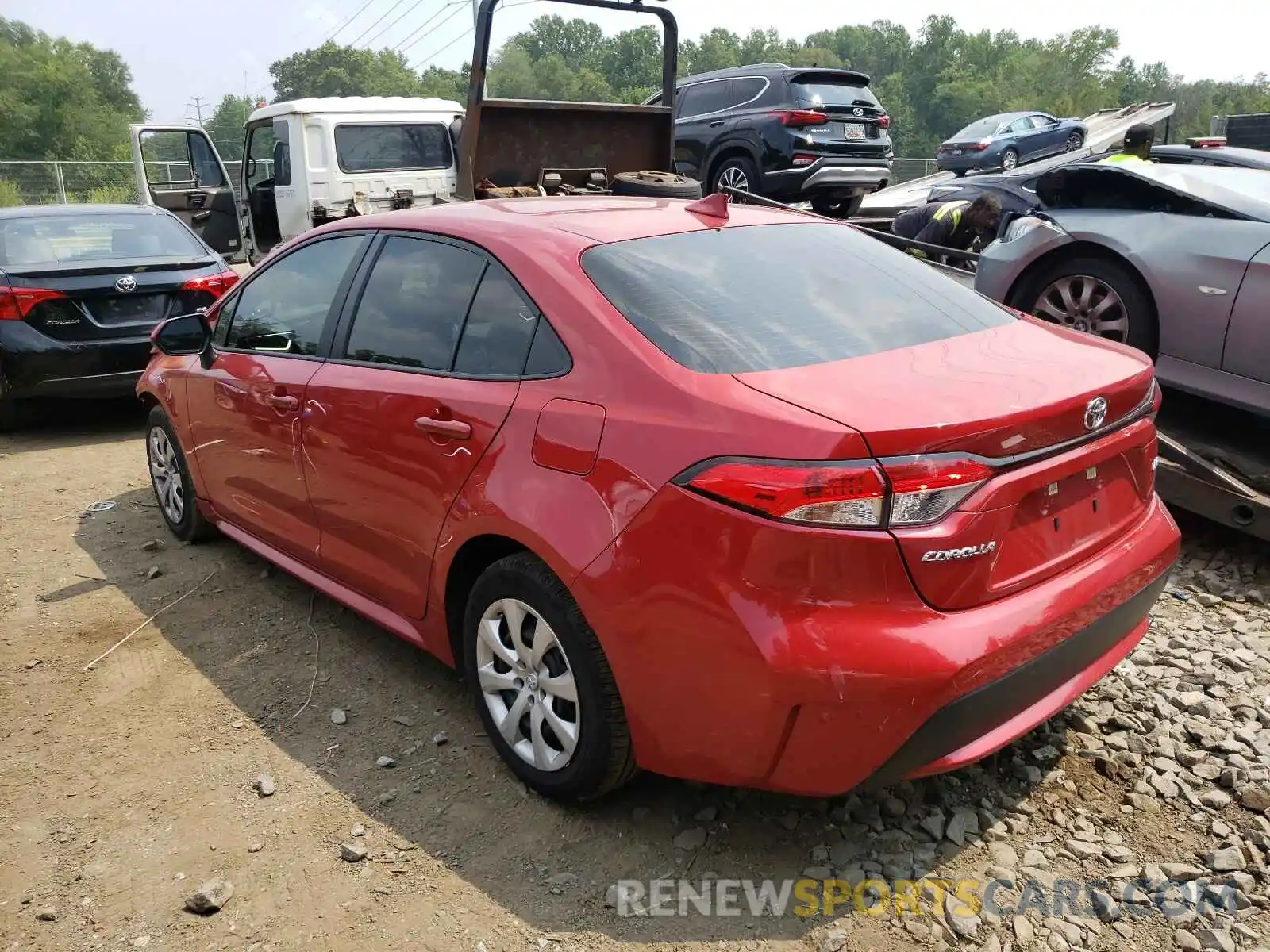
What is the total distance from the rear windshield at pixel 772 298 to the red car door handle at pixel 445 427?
558 millimetres

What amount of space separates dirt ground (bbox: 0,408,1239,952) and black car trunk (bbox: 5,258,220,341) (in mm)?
3358

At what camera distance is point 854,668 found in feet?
6.93

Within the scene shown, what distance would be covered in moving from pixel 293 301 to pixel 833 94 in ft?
31.4

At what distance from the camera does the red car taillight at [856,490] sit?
2100 millimetres

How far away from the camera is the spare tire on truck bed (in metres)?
6.96

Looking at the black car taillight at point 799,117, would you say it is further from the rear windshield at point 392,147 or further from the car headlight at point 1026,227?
the car headlight at point 1026,227

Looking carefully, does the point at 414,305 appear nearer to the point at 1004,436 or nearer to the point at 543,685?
the point at 543,685

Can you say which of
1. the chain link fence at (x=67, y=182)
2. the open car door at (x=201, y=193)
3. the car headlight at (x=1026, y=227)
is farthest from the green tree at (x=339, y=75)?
the car headlight at (x=1026, y=227)

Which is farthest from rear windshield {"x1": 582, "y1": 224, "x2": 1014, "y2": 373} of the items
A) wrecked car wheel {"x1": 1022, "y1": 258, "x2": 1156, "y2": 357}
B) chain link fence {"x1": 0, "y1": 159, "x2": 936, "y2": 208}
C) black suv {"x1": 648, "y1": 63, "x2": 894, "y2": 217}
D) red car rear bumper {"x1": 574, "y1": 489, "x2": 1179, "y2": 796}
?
chain link fence {"x1": 0, "y1": 159, "x2": 936, "y2": 208}

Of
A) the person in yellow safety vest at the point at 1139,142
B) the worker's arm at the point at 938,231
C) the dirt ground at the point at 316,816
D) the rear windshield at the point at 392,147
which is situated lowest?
the dirt ground at the point at 316,816

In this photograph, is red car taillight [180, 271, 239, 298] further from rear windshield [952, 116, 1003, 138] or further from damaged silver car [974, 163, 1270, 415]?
rear windshield [952, 116, 1003, 138]

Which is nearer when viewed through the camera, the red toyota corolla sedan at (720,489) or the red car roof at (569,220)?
the red toyota corolla sedan at (720,489)

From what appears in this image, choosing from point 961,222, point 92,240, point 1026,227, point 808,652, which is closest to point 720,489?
point 808,652

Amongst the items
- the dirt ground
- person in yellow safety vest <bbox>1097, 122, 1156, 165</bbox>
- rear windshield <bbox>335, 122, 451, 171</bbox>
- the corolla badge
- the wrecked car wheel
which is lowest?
the dirt ground
